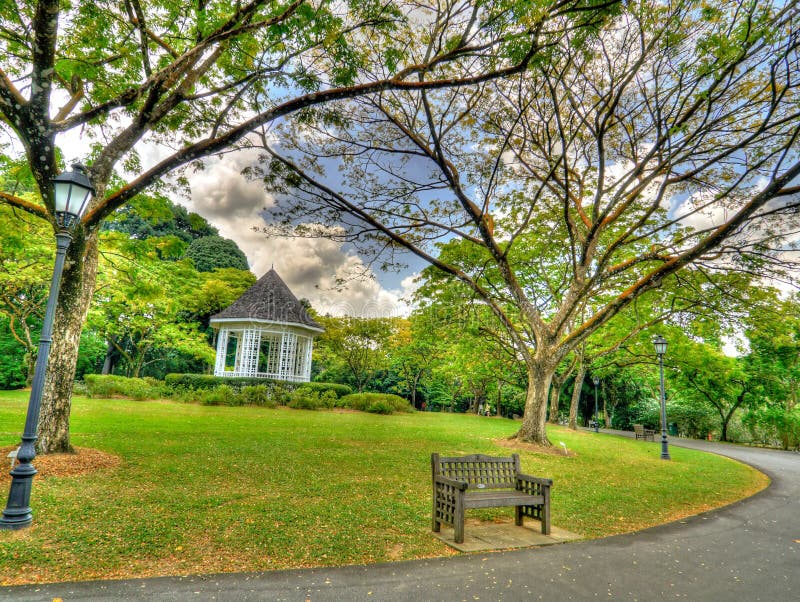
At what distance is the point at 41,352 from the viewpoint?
5.20m

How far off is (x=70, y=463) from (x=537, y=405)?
1235 centimetres

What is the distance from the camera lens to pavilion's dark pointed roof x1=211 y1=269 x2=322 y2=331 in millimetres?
28453

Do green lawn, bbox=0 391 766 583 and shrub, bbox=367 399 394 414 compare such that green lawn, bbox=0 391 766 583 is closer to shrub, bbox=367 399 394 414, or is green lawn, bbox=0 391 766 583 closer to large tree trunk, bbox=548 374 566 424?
large tree trunk, bbox=548 374 566 424

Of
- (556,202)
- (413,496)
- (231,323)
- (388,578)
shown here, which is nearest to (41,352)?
(388,578)

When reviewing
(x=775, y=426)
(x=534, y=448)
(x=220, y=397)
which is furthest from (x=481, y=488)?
(x=775, y=426)

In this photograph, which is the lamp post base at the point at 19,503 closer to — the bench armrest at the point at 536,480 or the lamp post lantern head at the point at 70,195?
the lamp post lantern head at the point at 70,195

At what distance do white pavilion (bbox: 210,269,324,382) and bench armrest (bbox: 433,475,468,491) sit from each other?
23.8 meters

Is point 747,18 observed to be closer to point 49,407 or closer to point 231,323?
point 49,407

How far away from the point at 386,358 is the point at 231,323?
11.9 m

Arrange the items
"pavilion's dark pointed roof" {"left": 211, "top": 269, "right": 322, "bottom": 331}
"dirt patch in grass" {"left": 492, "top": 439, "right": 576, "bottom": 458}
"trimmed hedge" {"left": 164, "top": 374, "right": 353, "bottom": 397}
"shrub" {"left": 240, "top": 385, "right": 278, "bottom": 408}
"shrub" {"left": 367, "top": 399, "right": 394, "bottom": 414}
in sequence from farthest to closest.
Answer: "pavilion's dark pointed roof" {"left": 211, "top": 269, "right": 322, "bottom": 331}
"shrub" {"left": 367, "top": 399, "right": 394, "bottom": 414}
"trimmed hedge" {"left": 164, "top": 374, "right": 353, "bottom": 397}
"shrub" {"left": 240, "top": 385, "right": 278, "bottom": 408}
"dirt patch in grass" {"left": 492, "top": 439, "right": 576, "bottom": 458}

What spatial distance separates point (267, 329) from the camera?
28.7 meters

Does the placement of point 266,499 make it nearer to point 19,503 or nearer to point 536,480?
point 19,503

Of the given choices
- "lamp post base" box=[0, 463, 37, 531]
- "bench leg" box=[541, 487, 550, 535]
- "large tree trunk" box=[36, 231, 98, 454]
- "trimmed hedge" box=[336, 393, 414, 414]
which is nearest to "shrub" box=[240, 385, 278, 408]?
"trimmed hedge" box=[336, 393, 414, 414]

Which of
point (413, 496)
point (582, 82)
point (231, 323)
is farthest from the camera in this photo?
point (231, 323)
